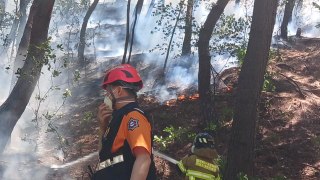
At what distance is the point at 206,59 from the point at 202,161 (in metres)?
5.61

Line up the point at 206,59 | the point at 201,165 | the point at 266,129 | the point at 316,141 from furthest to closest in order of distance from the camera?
the point at 206,59
the point at 266,129
the point at 316,141
the point at 201,165

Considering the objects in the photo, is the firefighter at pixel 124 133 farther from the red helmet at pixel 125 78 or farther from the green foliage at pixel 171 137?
the green foliage at pixel 171 137

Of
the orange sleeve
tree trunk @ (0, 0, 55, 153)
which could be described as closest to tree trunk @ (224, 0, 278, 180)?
the orange sleeve

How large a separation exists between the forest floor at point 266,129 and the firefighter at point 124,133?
4.52 metres

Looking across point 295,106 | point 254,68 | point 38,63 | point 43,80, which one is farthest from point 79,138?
point 43,80

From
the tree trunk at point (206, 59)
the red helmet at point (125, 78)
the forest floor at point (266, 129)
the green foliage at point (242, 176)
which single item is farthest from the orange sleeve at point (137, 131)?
the tree trunk at point (206, 59)

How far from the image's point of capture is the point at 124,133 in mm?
2752

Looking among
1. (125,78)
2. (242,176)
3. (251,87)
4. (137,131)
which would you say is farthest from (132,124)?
(251,87)

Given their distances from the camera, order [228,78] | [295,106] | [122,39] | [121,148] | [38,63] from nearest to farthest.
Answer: [121,148] → [38,63] → [295,106] → [228,78] → [122,39]

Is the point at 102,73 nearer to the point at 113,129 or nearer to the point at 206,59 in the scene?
the point at 206,59

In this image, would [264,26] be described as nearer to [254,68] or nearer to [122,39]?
[254,68]

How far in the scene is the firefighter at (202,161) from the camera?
4.67 meters

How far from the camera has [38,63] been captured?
Answer: 9109 millimetres

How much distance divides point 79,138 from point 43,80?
12.6 meters
